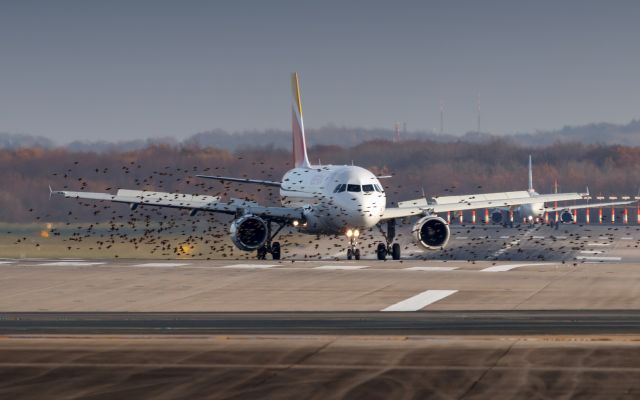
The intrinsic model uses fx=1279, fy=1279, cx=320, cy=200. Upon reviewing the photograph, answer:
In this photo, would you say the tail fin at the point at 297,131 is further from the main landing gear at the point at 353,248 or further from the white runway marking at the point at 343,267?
the white runway marking at the point at 343,267

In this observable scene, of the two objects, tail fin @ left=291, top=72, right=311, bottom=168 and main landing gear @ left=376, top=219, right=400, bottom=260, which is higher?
tail fin @ left=291, top=72, right=311, bottom=168

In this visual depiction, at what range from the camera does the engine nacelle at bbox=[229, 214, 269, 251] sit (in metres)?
69.8

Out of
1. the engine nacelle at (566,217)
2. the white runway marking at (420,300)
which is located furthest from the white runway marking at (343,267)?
the engine nacelle at (566,217)

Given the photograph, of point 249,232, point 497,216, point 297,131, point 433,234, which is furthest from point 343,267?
point 497,216

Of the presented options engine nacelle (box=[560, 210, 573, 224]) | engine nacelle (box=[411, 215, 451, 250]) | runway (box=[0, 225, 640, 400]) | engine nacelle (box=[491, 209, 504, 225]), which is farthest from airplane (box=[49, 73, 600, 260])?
engine nacelle (box=[560, 210, 573, 224])

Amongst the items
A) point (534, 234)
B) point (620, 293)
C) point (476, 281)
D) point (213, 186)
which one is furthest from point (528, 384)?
point (534, 234)

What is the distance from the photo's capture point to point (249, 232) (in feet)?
230

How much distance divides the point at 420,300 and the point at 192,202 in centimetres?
3570

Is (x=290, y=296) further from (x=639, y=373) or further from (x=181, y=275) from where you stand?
(x=639, y=373)

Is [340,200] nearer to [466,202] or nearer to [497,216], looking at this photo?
[466,202]

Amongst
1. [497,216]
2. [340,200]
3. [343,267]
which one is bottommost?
[497,216]

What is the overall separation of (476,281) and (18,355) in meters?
23.4

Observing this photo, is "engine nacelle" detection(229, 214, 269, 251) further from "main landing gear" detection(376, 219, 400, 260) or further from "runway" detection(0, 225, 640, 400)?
"runway" detection(0, 225, 640, 400)

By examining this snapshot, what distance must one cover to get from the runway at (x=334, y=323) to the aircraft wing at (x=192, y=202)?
34.2 m
